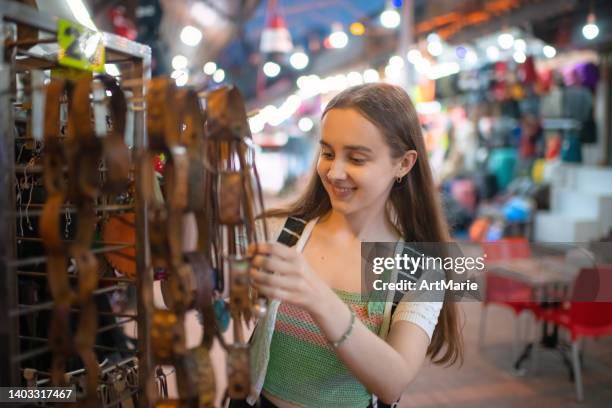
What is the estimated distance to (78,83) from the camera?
0.92 metres

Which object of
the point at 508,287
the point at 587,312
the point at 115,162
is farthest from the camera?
the point at 508,287

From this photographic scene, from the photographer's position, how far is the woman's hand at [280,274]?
0.93 metres

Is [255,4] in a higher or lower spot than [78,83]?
higher

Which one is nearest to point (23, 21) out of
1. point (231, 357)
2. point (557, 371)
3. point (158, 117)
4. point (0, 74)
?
point (0, 74)

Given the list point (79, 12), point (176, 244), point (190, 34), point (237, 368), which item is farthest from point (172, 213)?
point (190, 34)

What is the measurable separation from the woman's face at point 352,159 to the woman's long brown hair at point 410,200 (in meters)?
0.07

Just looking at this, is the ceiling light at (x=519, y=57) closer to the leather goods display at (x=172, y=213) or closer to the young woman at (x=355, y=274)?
the young woman at (x=355, y=274)

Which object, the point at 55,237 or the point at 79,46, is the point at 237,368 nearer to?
the point at 55,237

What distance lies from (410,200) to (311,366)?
21.1 inches

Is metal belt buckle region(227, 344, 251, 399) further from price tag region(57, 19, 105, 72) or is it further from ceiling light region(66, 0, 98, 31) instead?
ceiling light region(66, 0, 98, 31)

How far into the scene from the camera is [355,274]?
1483 millimetres

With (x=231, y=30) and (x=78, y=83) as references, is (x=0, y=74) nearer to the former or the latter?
(x=78, y=83)

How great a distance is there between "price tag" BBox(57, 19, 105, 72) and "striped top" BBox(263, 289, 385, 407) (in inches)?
29.6

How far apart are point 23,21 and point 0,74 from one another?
0.35 feet
